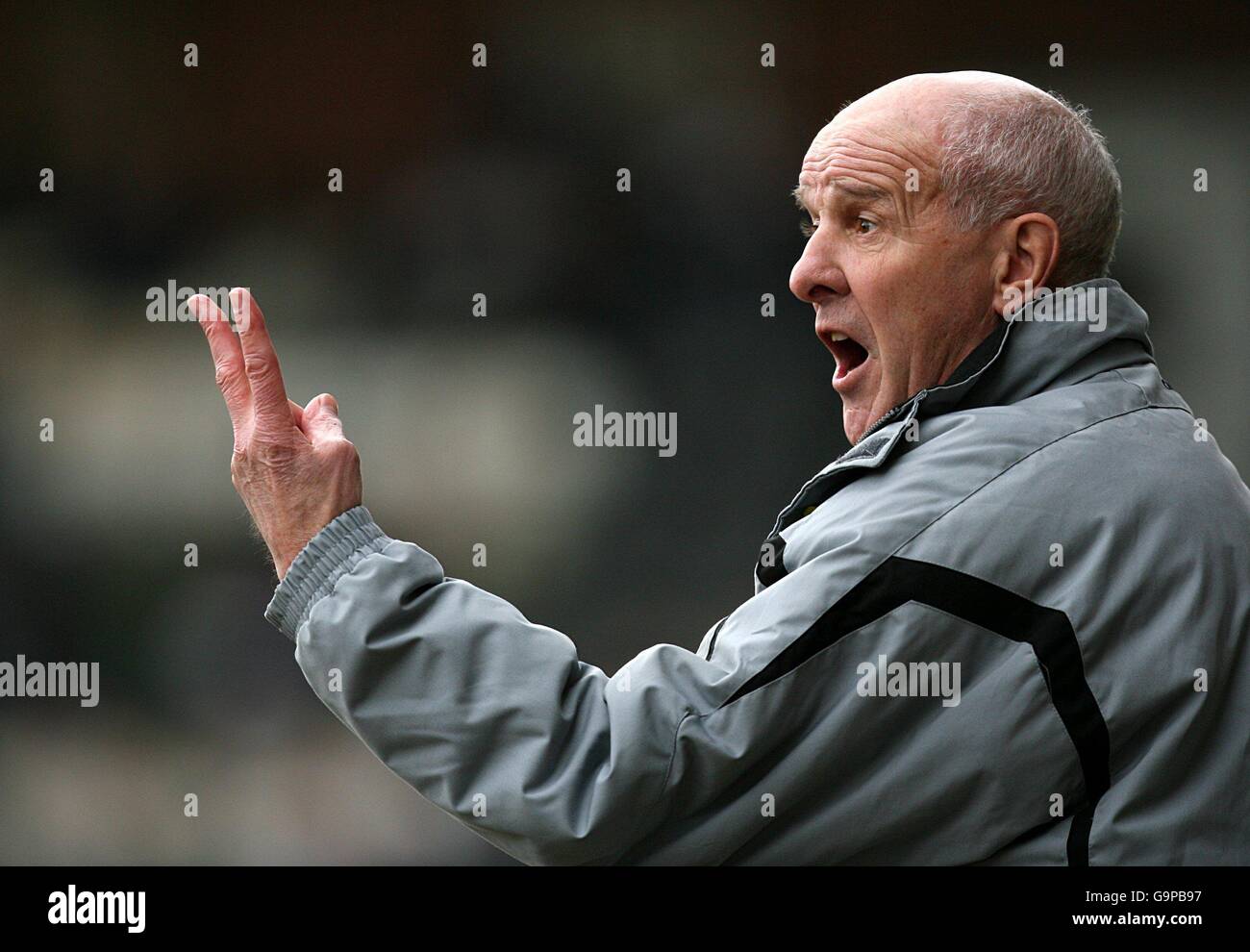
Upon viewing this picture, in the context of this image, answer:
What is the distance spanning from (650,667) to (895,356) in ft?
1.77

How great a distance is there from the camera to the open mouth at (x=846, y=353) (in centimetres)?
169

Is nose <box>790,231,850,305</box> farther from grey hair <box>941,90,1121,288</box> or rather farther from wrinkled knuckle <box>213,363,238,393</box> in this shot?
wrinkled knuckle <box>213,363,238,393</box>

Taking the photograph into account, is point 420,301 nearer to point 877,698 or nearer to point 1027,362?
point 1027,362

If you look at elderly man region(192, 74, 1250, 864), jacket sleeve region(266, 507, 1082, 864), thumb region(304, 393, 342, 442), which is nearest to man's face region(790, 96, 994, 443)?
elderly man region(192, 74, 1250, 864)

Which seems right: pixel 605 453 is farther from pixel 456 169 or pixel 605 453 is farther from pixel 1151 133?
pixel 1151 133

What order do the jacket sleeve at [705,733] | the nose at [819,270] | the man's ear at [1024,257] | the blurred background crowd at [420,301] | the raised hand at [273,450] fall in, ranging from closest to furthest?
1. the jacket sleeve at [705,733]
2. the raised hand at [273,450]
3. the man's ear at [1024,257]
4. the nose at [819,270]
5. the blurred background crowd at [420,301]

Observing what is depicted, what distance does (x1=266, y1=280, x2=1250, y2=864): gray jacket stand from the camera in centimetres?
125

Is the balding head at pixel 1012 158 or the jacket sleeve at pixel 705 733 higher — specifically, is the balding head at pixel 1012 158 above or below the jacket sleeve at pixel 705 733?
above

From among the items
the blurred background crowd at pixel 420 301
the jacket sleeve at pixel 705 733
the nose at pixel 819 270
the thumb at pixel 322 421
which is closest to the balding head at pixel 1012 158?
the nose at pixel 819 270

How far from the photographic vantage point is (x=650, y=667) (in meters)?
1.27

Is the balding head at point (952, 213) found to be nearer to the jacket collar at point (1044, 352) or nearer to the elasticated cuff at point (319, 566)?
the jacket collar at point (1044, 352)

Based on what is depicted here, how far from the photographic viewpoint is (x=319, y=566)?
132cm

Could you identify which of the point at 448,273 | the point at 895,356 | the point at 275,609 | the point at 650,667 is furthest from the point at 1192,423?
the point at 448,273

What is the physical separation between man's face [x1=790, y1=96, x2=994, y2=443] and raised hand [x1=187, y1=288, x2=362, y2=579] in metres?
0.61
